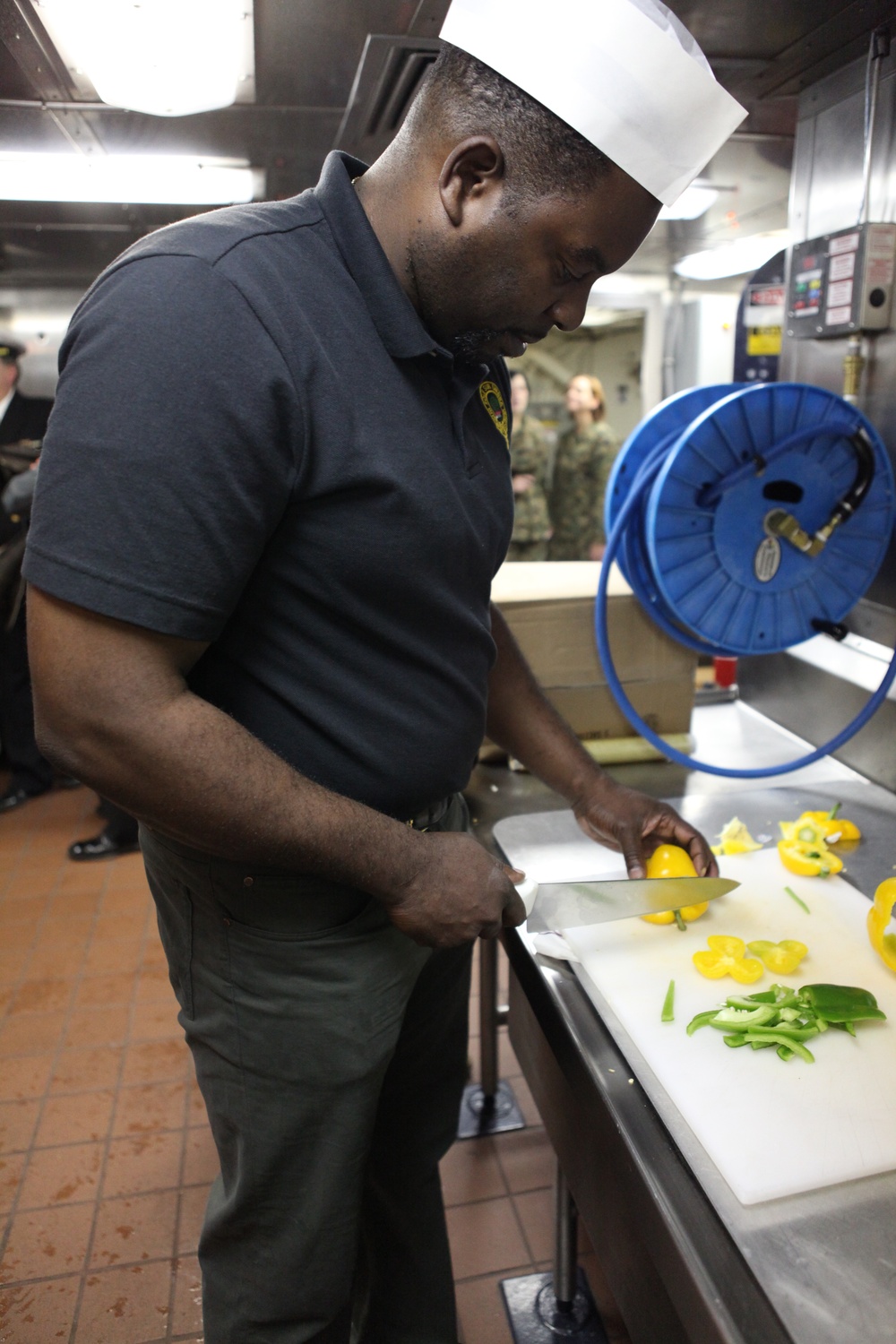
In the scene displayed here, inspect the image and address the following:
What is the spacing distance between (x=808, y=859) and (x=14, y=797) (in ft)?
10.8

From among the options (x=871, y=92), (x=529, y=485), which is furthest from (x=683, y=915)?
(x=529, y=485)

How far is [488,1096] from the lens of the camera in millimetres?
2051

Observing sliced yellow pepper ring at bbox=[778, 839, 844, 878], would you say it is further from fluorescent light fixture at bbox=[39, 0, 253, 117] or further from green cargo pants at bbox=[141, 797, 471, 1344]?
fluorescent light fixture at bbox=[39, 0, 253, 117]

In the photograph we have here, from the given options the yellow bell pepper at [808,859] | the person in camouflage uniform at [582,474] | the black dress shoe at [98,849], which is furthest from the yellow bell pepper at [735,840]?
the person in camouflage uniform at [582,474]

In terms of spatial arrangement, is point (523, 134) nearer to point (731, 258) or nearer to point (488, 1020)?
point (488, 1020)

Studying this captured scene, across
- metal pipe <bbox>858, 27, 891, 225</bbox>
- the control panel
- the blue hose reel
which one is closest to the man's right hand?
the blue hose reel

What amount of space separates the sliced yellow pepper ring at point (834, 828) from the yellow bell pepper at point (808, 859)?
0.05m

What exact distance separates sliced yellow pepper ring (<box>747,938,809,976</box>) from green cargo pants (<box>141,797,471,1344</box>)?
39cm

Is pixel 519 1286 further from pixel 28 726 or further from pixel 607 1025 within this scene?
pixel 28 726

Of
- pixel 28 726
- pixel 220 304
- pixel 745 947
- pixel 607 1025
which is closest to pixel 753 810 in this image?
pixel 745 947

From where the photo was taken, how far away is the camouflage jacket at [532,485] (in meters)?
5.30

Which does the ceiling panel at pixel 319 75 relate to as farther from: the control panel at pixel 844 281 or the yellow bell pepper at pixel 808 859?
the yellow bell pepper at pixel 808 859

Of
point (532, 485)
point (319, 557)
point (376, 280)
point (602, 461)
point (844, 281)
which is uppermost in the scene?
point (844, 281)

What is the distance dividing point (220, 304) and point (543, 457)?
485cm
